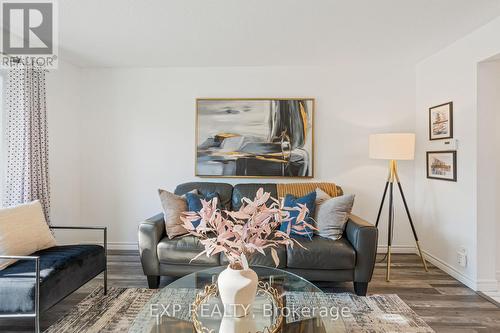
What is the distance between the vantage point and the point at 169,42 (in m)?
2.98

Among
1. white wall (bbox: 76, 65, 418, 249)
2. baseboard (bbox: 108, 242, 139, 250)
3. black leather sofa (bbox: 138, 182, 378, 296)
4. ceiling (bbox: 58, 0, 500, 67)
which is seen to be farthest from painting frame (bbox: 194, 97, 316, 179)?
baseboard (bbox: 108, 242, 139, 250)

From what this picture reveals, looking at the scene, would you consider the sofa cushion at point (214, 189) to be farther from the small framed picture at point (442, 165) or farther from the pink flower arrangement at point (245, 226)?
the small framed picture at point (442, 165)

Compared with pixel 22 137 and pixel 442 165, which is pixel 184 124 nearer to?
pixel 22 137

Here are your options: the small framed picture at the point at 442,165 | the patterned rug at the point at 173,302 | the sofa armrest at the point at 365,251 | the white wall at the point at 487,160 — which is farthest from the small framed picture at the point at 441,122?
the patterned rug at the point at 173,302

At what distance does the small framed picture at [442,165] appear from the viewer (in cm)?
297

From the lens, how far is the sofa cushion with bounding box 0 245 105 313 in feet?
5.84

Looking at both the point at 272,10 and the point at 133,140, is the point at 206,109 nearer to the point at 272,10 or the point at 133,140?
the point at 133,140

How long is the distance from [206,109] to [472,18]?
9.70ft

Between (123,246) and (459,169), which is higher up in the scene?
(459,169)

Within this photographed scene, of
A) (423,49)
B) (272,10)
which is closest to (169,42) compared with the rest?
(272,10)

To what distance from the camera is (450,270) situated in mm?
3023

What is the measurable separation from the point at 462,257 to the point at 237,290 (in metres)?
2.74

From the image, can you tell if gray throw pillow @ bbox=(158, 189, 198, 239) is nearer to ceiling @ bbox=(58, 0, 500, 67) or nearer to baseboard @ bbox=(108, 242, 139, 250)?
baseboard @ bbox=(108, 242, 139, 250)

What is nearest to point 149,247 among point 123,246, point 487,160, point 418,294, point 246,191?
point 246,191
